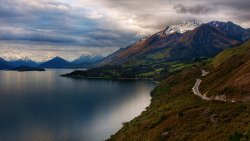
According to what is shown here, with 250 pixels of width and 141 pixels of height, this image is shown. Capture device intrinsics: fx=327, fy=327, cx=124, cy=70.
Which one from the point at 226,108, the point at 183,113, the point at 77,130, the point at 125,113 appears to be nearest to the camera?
the point at 226,108

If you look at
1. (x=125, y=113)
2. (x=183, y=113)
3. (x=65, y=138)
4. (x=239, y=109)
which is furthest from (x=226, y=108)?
(x=125, y=113)

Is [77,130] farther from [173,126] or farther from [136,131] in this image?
[173,126]

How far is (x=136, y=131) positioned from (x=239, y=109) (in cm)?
3473

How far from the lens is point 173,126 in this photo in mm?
83125

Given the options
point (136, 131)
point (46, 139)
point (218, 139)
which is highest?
point (218, 139)

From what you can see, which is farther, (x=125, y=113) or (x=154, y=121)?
(x=125, y=113)

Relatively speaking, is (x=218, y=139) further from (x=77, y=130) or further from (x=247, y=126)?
(x=77, y=130)

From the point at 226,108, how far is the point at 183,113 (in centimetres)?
1346

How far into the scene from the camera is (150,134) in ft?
282

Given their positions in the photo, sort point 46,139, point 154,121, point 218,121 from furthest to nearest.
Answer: point 46,139, point 154,121, point 218,121

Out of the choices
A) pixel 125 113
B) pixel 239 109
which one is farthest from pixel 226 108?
pixel 125 113

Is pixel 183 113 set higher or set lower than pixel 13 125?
higher

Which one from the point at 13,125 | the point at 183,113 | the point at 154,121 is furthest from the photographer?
the point at 13,125

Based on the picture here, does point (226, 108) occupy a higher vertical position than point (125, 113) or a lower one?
higher
